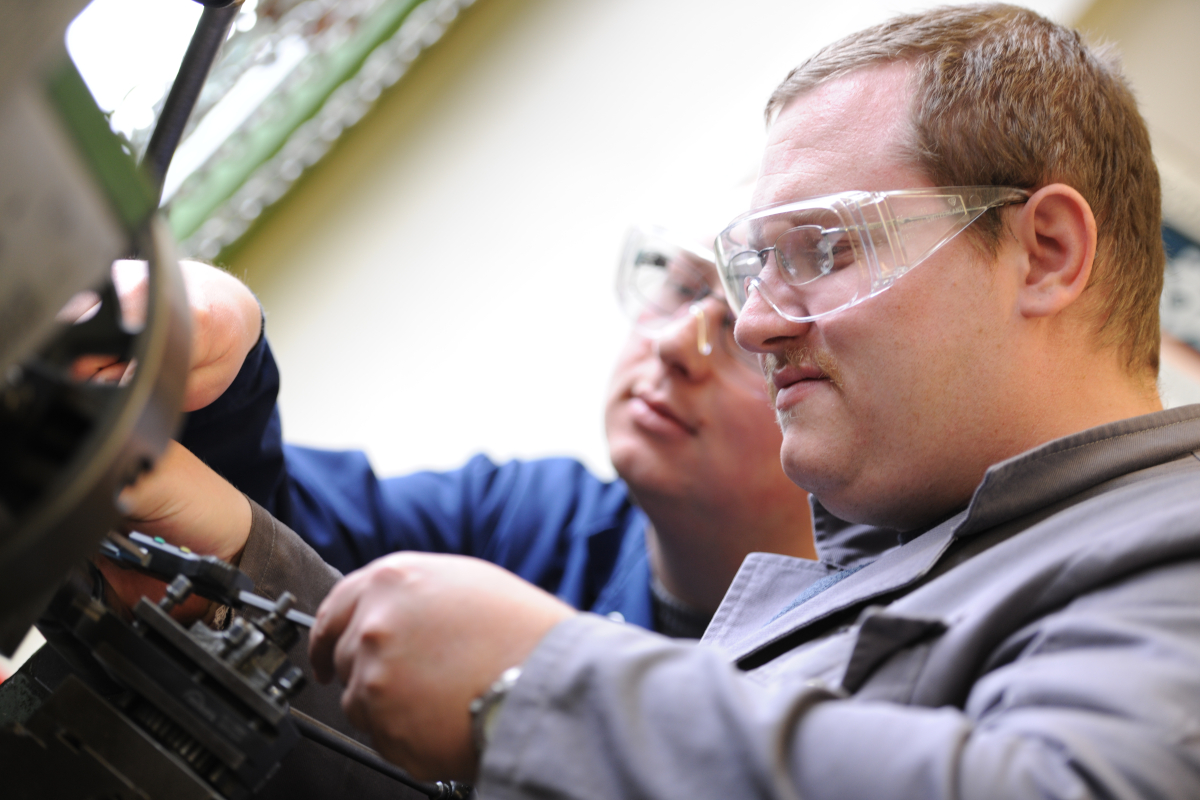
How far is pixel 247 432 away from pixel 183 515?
224mm

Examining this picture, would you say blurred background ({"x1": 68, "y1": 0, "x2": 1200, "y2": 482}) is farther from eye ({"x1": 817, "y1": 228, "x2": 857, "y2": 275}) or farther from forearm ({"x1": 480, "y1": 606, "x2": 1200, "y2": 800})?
forearm ({"x1": 480, "y1": 606, "x2": 1200, "y2": 800})

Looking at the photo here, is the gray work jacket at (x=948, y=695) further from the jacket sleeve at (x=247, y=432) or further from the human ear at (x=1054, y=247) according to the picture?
the jacket sleeve at (x=247, y=432)

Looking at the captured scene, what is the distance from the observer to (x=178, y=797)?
0.61 meters

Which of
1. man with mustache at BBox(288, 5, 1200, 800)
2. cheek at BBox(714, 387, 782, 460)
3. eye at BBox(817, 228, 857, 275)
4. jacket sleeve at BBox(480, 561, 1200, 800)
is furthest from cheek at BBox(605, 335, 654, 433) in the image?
jacket sleeve at BBox(480, 561, 1200, 800)

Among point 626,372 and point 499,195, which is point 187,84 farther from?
point 499,195

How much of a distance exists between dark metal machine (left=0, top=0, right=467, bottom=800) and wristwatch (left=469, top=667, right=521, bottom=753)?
0.14 meters

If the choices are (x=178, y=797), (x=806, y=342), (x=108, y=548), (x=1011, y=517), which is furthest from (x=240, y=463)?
(x=1011, y=517)

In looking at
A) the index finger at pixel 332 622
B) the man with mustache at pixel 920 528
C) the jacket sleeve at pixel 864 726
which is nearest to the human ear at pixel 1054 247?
the man with mustache at pixel 920 528

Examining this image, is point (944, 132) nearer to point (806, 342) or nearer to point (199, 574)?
point (806, 342)

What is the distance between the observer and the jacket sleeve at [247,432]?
3.45ft

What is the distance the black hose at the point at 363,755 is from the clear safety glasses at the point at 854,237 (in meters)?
0.53

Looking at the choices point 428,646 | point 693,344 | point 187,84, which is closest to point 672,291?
point 693,344

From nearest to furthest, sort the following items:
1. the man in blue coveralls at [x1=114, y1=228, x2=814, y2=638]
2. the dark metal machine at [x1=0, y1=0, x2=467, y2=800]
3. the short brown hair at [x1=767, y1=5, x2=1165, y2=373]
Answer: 1. the dark metal machine at [x1=0, y1=0, x2=467, y2=800]
2. the short brown hair at [x1=767, y1=5, x2=1165, y2=373]
3. the man in blue coveralls at [x1=114, y1=228, x2=814, y2=638]

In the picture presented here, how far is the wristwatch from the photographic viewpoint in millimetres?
588
